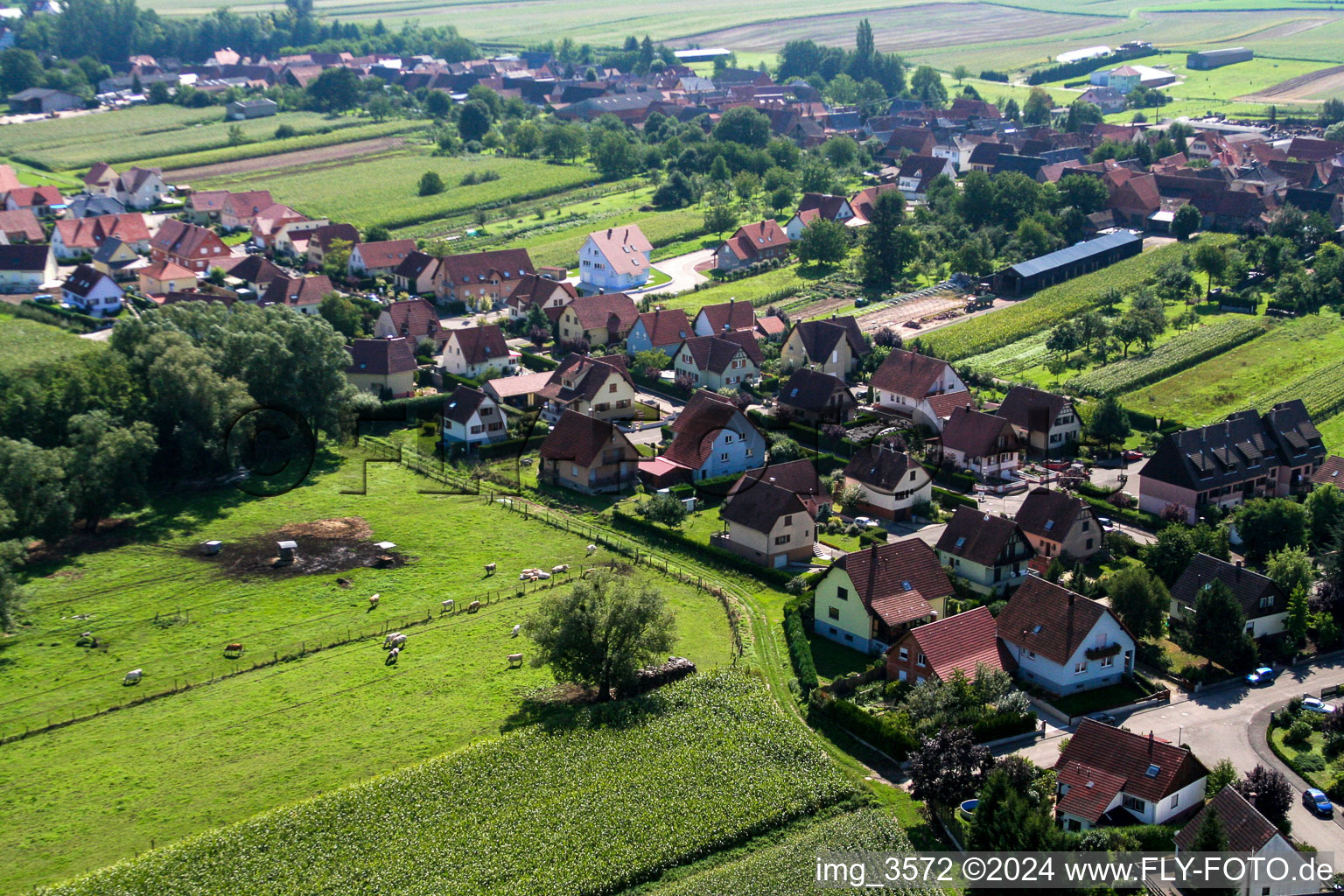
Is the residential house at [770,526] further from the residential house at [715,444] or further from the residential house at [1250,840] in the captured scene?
the residential house at [1250,840]

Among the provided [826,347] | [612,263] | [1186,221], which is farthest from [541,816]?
[1186,221]

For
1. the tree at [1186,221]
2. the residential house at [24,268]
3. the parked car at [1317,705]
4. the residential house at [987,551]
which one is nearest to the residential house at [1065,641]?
the residential house at [987,551]

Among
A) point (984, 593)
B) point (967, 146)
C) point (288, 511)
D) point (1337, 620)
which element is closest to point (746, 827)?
point (984, 593)

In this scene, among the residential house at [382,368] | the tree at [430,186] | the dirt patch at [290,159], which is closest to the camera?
the residential house at [382,368]

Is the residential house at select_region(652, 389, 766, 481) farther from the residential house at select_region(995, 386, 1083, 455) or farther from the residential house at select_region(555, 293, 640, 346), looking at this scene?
the residential house at select_region(555, 293, 640, 346)

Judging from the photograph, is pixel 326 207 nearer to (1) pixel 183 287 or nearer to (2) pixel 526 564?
(1) pixel 183 287

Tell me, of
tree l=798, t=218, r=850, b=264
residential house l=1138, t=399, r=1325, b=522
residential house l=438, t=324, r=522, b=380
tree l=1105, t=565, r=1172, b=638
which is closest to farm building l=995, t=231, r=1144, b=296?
tree l=798, t=218, r=850, b=264
